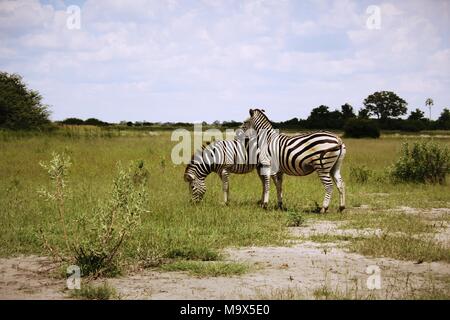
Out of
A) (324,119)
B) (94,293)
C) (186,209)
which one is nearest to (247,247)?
(94,293)

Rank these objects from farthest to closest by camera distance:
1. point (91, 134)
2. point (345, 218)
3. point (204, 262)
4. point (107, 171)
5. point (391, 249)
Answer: point (91, 134) → point (107, 171) → point (345, 218) → point (391, 249) → point (204, 262)

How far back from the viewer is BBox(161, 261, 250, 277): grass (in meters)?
6.49

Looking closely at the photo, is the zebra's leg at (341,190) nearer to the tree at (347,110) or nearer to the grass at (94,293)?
the grass at (94,293)

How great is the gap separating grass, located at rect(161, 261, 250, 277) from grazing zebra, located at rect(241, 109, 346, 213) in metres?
4.84

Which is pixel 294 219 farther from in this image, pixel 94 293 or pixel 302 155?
pixel 94 293

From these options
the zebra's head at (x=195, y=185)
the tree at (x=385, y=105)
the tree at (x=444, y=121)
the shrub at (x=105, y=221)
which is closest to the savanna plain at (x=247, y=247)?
the shrub at (x=105, y=221)

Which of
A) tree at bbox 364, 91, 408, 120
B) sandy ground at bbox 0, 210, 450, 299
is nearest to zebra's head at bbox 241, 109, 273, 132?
sandy ground at bbox 0, 210, 450, 299

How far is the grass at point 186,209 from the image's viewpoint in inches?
313
